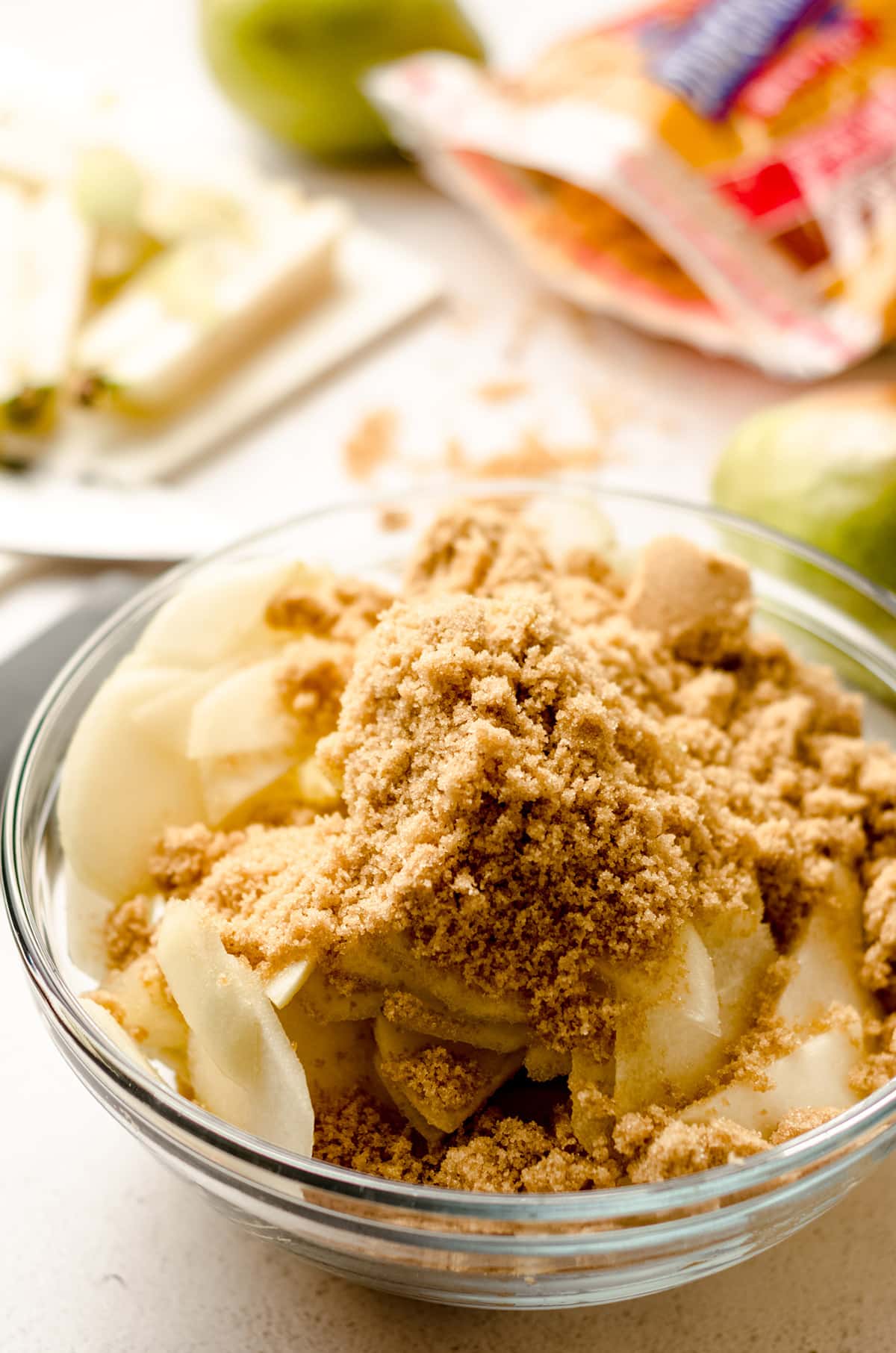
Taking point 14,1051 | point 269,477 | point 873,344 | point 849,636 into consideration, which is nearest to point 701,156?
point 873,344

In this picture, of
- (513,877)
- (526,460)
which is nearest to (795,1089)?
(513,877)

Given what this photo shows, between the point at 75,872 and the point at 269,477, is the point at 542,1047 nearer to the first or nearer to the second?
the point at 75,872

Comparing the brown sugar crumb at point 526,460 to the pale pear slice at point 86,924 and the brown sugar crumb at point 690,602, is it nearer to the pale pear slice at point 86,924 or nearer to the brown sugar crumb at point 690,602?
the brown sugar crumb at point 690,602

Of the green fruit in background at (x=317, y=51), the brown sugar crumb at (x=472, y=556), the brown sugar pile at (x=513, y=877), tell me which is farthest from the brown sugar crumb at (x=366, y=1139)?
the green fruit in background at (x=317, y=51)

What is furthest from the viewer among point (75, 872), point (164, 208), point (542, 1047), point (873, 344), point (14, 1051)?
point (164, 208)

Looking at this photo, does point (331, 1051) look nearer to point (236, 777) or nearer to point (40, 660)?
point (236, 777)
